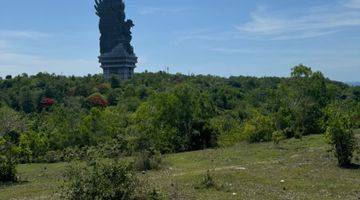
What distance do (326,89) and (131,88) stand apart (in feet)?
155

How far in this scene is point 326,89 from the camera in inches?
2196

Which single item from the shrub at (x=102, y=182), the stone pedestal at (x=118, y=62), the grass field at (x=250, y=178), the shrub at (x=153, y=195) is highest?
the stone pedestal at (x=118, y=62)

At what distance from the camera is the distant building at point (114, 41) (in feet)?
454

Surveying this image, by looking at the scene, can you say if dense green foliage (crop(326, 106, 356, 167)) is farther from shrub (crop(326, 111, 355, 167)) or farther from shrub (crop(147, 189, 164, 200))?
shrub (crop(147, 189, 164, 200))

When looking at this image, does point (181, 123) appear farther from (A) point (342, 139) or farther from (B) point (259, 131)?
(A) point (342, 139)

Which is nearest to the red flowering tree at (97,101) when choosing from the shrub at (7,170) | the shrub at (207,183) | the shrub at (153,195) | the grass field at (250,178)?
the grass field at (250,178)

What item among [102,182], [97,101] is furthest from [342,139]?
[97,101]

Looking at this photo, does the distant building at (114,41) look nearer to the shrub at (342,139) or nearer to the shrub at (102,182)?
the shrub at (342,139)

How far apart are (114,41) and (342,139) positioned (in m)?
115

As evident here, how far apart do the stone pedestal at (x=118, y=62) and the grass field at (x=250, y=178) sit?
4078 inches

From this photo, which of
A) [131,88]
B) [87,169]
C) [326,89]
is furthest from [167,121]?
[131,88]

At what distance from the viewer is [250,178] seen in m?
24.2

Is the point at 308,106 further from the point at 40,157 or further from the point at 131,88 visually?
the point at 131,88

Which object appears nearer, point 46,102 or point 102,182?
point 102,182
